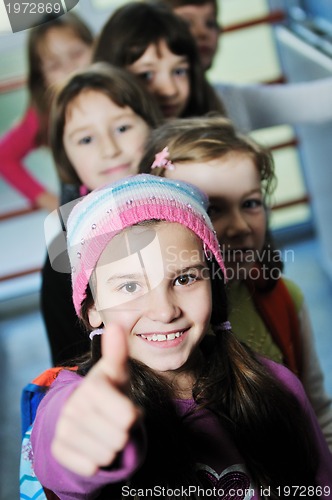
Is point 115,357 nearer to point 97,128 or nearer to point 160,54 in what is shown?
point 97,128

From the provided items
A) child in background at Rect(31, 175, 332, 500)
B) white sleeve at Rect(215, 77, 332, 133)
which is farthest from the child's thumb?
white sleeve at Rect(215, 77, 332, 133)

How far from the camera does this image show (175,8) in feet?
5.91

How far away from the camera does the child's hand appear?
50 centimetres

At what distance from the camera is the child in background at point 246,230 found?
3.41 ft

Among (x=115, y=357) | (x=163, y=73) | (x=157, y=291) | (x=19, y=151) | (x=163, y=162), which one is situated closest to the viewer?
(x=115, y=357)

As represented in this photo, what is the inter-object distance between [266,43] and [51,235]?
8.02ft

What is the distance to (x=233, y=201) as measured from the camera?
3.44ft

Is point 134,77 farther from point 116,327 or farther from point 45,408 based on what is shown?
point 116,327

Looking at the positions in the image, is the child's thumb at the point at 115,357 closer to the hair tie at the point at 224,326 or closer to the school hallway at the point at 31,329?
the hair tie at the point at 224,326

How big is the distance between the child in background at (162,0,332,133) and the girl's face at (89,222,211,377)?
94 cm

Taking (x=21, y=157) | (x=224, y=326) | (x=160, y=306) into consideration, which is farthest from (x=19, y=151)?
(x=160, y=306)

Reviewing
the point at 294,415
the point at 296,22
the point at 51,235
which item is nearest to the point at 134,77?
the point at 51,235

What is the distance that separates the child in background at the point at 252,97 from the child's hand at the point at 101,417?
1234 mm

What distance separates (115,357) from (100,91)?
0.82 metres
